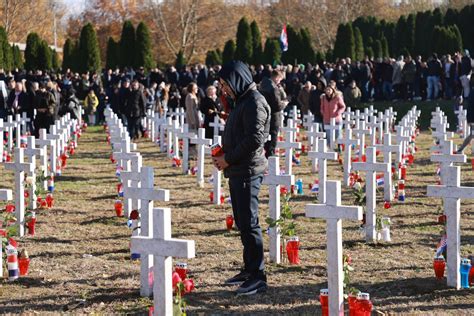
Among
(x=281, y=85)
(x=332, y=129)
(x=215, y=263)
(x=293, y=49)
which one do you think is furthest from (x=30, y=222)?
(x=293, y=49)

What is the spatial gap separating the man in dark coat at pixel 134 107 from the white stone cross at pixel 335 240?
20.0 m

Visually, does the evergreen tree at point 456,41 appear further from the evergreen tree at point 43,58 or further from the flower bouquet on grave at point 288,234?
the flower bouquet on grave at point 288,234

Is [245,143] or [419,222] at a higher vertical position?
[245,143]

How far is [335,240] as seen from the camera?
23.8ft

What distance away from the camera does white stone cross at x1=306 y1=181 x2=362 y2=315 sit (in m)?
7.23

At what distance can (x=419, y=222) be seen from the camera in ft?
40.4

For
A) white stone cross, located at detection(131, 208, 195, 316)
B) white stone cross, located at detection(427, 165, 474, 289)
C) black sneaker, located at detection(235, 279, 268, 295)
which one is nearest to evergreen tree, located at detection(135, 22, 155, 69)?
black sneaker, located at detection(235, 279, 268, 295)

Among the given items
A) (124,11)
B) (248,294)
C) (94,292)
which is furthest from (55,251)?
(124,11)

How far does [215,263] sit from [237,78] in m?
2.28

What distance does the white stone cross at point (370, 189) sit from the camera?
10.6 metres

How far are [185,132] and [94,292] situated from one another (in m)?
9.31

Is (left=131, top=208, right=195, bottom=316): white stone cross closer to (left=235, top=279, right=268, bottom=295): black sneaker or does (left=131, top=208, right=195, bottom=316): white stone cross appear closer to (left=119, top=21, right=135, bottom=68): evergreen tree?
(left=235, top=279, right=268, bottom=295): black sneaker

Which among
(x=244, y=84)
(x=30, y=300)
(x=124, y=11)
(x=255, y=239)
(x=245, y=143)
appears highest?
(x=124, y=11)

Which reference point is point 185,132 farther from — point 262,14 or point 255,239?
point 262,14
